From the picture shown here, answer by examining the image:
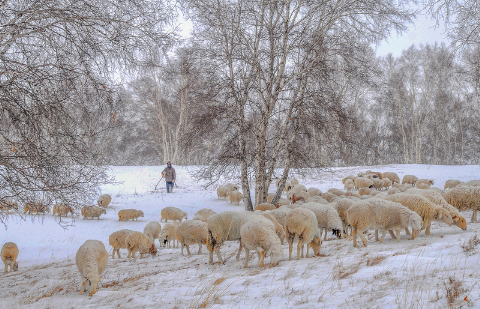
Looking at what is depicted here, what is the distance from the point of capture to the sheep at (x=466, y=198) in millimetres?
7379

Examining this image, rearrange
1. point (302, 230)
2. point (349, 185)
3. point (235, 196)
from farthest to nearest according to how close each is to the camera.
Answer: point (349, 185) < point (235, 196) < point (302, 230)

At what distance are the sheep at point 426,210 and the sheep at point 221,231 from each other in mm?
3366

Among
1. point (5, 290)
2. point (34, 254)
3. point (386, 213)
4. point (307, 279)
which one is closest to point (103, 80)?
point (5, 290)

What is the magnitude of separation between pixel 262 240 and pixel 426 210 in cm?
343

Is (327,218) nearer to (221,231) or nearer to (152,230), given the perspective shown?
(221,231)

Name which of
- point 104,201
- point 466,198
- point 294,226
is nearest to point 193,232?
point 294,226

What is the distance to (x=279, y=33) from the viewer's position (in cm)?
1192

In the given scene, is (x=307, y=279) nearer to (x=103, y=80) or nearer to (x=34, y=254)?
(x=103, y=80)

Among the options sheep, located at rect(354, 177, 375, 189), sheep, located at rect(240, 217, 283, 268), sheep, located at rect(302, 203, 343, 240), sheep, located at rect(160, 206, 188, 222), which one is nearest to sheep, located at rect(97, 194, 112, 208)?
sheep, located at rect(160, 206, 188, 222)

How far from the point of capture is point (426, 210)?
6.67 meters

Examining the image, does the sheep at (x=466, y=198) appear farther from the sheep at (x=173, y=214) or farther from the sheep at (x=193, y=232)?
the sheep at (x=173, y=214)

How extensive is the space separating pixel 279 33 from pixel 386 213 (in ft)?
25.8

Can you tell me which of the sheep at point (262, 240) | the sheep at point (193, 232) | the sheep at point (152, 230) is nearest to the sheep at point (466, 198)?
the sheep at point (262, 240)

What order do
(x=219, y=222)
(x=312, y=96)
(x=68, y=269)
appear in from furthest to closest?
(x=312, y=96), (x=68, y=269), (x=219, y=222)
